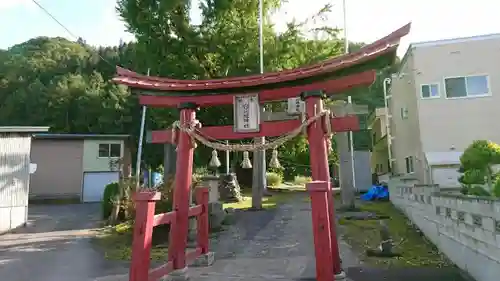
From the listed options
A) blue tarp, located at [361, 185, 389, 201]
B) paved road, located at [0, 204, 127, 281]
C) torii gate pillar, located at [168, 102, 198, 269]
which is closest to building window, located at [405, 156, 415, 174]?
blue tarp, located at [361, 185, 389, 201]

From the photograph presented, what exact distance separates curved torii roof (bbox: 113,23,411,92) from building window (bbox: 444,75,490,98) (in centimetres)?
935

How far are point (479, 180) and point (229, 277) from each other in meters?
6.51

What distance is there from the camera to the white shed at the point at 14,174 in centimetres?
1504

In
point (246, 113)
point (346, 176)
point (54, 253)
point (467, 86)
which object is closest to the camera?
point (246, 113)

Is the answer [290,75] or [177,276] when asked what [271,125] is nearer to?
[290,75]

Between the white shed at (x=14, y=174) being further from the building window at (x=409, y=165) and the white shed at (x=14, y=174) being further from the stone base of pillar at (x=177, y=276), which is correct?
the building window at (x=409, y=165)

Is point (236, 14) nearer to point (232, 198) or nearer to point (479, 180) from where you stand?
point (232, 198)

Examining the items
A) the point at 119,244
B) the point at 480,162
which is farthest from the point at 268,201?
the point at 480,162

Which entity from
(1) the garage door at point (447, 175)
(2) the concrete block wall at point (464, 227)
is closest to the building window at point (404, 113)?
(1) the garage door at point (447, 175)

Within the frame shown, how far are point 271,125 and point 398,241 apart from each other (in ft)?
17.3

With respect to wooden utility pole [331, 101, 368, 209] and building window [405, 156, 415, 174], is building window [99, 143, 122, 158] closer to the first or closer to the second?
wooden utility pole [331, 101, 368, 209]

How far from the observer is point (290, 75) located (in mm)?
6789

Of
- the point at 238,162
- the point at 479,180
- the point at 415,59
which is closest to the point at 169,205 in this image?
the point at 479,180

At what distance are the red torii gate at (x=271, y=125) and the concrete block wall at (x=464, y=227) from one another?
2.19 meters
